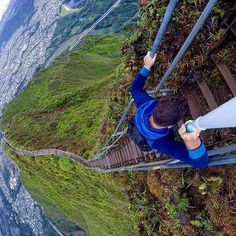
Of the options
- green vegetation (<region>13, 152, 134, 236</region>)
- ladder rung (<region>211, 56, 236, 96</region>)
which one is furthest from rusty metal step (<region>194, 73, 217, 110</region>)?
green vegetation (<region>13, 152, 134, 236</region>)

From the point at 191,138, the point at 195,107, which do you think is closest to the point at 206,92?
the point at 195,107

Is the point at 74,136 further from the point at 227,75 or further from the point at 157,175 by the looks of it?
the point at 227,75

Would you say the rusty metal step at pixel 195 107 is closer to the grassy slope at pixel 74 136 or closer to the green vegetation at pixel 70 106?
the grassy slope at pixel 74 136

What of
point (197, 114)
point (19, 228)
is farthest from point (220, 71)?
point (19, 228)

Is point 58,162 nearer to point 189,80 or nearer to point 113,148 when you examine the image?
point 113,148

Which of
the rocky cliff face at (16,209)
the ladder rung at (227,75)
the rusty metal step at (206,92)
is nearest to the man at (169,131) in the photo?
the rusty metal step at (206,92)
